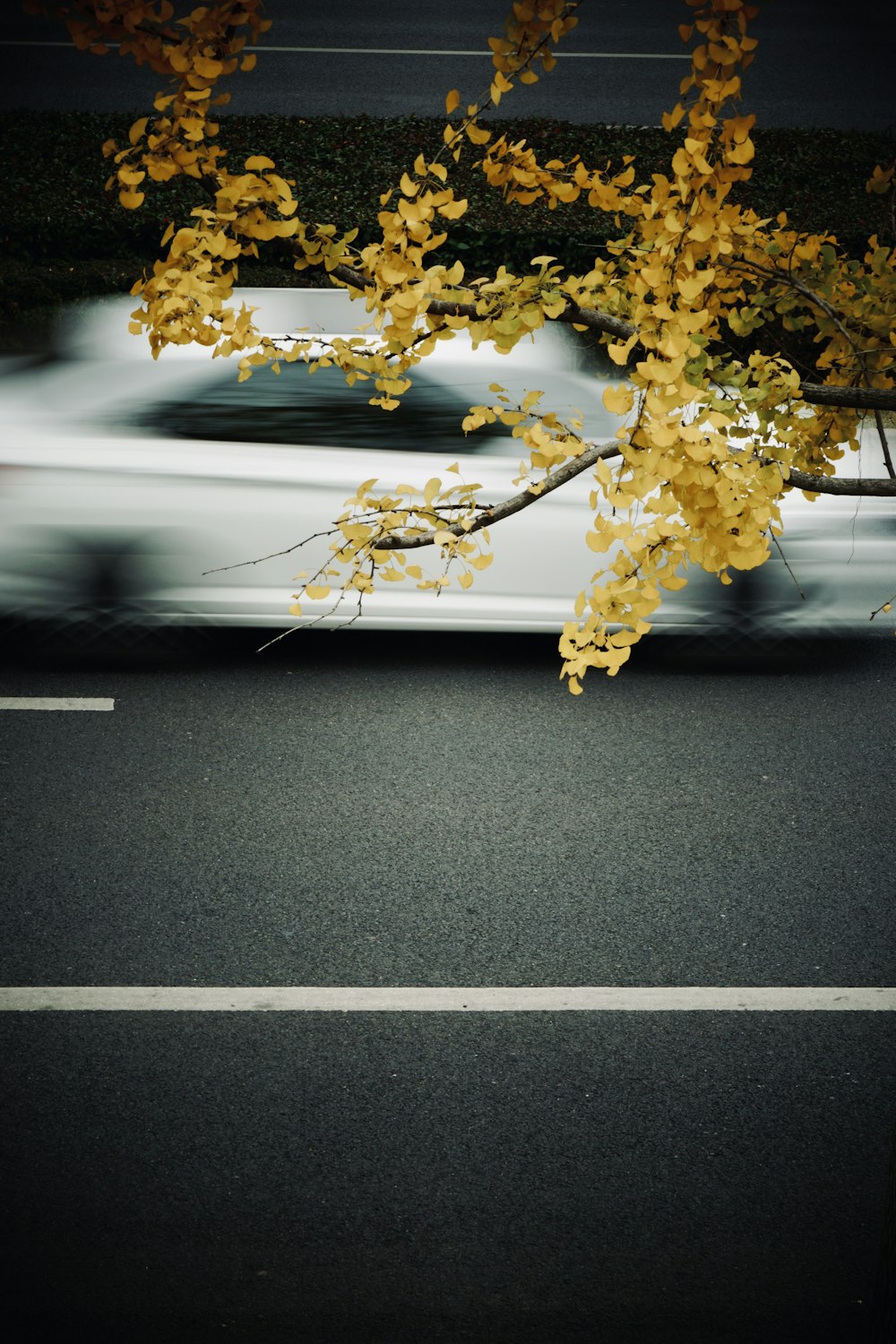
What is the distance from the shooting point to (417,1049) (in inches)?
142

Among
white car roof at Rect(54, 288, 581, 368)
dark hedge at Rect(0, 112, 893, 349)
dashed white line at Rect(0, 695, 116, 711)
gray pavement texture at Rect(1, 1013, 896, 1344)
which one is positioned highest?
dark hedge at Rect(0, 112, 893, 349)

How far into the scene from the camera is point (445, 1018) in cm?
372

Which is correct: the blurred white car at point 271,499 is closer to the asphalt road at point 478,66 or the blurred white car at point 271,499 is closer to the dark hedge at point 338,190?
the dark hedge at point 338,190

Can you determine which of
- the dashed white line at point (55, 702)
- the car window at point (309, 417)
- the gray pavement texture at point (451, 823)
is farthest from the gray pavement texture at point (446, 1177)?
the car window at point (309, 417)

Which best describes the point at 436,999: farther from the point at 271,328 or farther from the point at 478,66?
the point at 478,66

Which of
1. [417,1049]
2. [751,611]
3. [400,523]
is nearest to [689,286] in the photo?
[400,523]

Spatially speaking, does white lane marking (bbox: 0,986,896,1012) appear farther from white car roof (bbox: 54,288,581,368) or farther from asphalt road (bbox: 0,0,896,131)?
asphalt road (bbox: 0,0,896,131)

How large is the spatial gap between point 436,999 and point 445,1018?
0.09 m

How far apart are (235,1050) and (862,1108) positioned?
1.78 meters

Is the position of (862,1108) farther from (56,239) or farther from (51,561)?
(56,239)

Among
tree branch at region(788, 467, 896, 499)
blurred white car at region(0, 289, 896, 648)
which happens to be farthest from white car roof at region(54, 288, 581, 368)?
tree branch at region(788, 467, 896, 499)

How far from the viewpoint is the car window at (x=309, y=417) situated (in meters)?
5.49

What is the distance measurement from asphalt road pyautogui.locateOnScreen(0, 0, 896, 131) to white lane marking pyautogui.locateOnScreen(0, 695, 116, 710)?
33.8 feet

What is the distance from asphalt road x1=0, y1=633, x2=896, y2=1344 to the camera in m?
2.92
